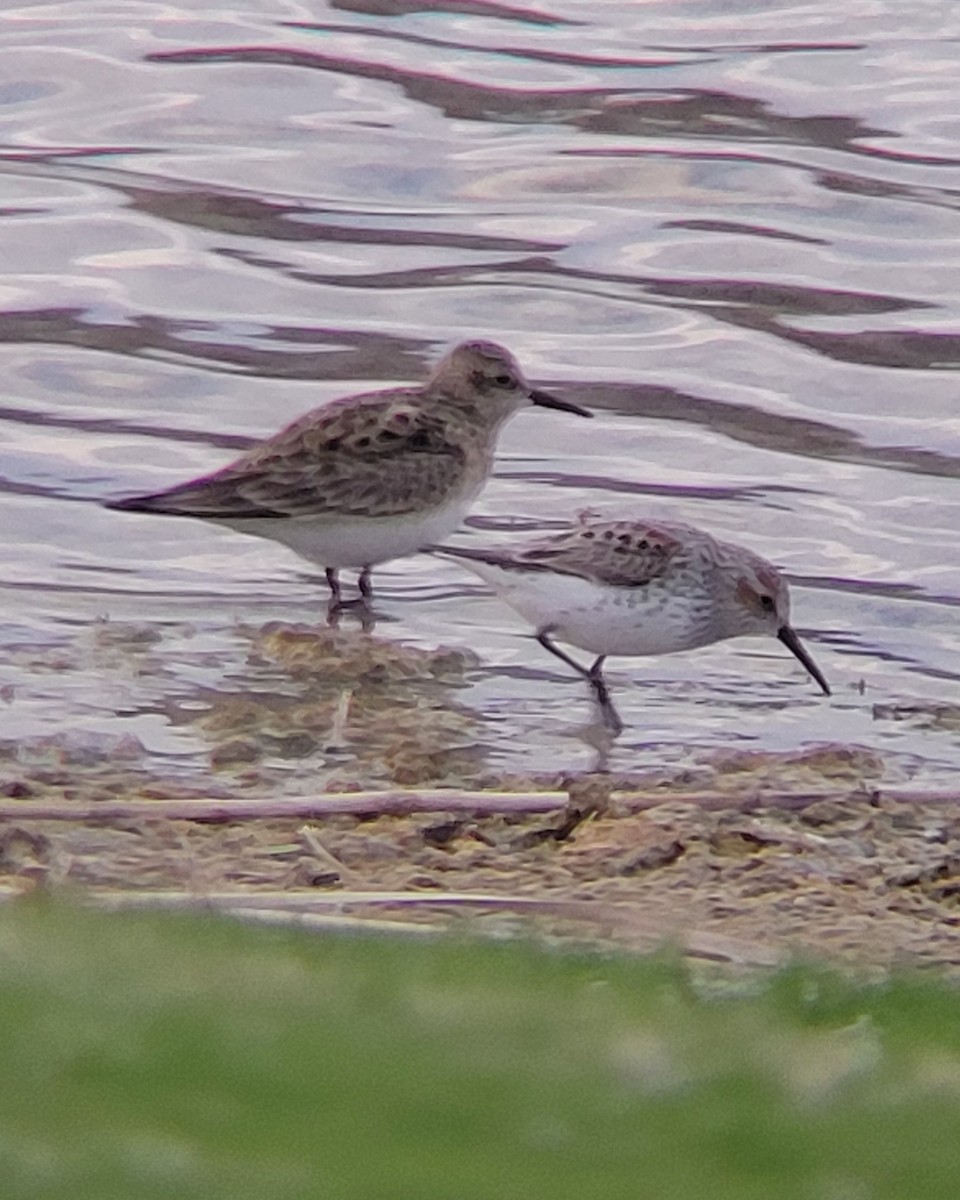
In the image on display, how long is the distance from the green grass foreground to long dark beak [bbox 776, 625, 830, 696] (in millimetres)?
4979

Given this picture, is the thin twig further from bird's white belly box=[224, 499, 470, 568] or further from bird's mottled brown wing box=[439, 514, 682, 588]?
bird's white belly box=[224, 499, 470, 568]

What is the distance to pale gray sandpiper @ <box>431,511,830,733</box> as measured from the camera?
9.24 metres

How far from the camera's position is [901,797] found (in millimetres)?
7766

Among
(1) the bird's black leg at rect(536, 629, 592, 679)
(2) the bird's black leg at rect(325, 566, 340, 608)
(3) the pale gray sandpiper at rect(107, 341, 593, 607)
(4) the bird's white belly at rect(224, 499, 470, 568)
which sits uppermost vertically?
(3) the pale gray sandpiper at rect(107, 341, 593, 607)

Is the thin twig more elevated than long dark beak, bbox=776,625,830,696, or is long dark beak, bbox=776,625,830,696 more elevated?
the thin twig

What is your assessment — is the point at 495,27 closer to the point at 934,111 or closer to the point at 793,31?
the point at 793,31

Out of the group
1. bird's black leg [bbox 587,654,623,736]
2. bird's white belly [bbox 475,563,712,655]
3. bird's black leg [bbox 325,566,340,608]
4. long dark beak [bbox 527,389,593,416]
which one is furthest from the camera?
long dark beak [bbox 527,389,593,416]

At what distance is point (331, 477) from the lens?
33.2 feet

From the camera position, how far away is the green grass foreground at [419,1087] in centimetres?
357

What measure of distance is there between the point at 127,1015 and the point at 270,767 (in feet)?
15.0

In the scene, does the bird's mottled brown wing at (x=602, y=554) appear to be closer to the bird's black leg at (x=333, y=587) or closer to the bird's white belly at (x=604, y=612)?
the bird's white belly at (x=604, y=612)

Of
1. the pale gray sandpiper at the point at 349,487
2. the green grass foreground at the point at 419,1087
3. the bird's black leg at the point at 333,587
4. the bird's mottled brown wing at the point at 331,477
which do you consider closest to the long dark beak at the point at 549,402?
the pale gray sandpiper at the point at 349,487

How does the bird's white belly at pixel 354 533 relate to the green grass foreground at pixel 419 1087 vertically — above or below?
below

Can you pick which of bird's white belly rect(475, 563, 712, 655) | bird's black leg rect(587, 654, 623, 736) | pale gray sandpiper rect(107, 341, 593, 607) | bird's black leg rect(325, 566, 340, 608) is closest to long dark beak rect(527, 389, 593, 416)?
pale gray sandpiper rect(107, 341, 593, 607)
